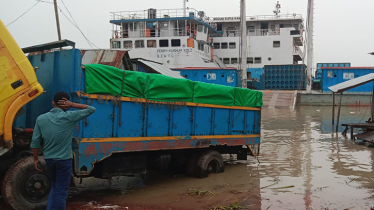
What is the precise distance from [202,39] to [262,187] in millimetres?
34400

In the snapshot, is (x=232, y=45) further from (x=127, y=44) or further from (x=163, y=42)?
(x=127, y=44)

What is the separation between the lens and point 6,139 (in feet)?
16.3

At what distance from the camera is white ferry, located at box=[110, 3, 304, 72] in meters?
37.9

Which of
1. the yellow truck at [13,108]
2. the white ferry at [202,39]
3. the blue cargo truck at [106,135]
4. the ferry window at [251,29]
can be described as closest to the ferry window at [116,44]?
the white ferry at [202,39]

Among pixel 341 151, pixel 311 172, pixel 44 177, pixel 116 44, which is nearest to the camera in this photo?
pixel 44 177

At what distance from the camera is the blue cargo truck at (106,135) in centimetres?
520

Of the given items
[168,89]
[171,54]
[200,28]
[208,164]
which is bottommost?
[208,164]

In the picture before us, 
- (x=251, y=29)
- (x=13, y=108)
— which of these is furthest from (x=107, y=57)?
(x=251, y=29)

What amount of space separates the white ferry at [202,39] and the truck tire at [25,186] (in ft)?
107

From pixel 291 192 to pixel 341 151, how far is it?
5723 millimetres

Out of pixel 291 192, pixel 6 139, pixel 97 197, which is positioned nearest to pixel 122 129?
pixel 97 197

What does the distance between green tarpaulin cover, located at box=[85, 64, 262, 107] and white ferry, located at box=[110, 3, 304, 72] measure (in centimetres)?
2885

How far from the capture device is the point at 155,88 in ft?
22.9

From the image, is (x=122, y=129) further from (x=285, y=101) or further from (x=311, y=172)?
(x=285, y=101)
